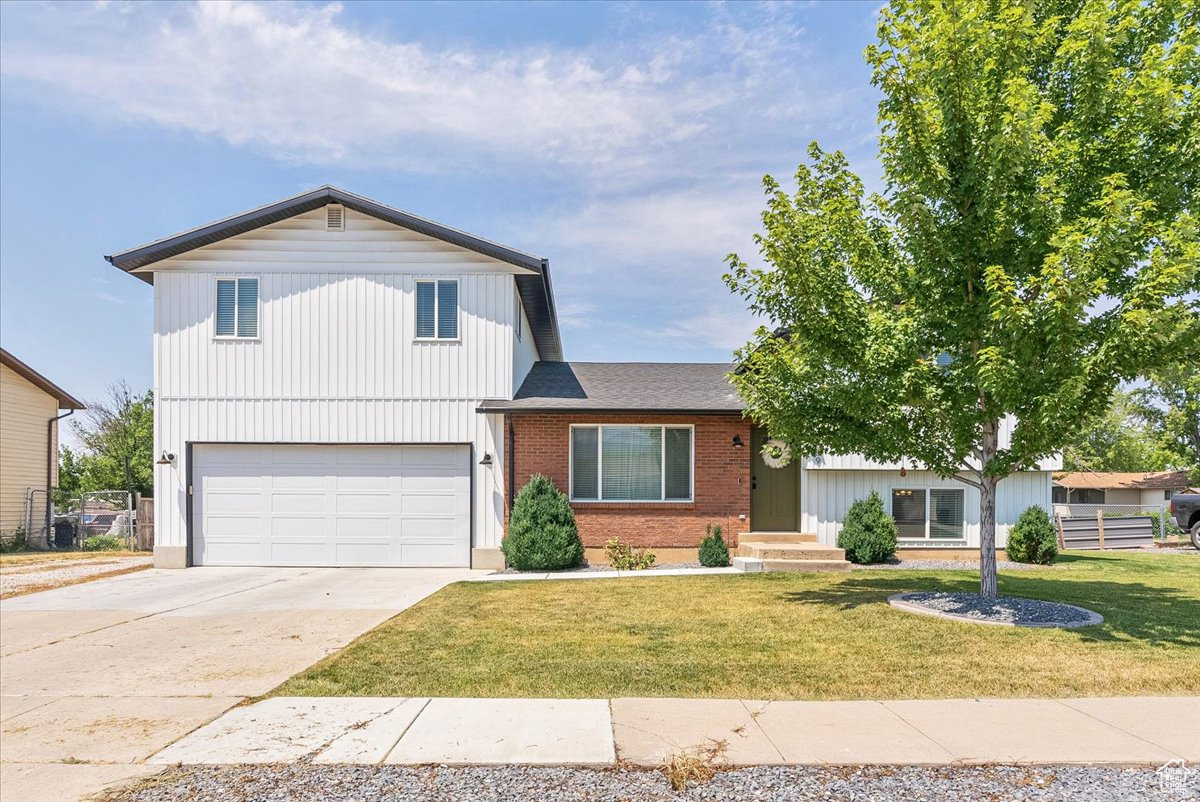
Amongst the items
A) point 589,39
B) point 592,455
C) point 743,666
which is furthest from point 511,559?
point 589,39

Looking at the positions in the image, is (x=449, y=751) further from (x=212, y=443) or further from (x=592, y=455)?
(x=212, y=443)

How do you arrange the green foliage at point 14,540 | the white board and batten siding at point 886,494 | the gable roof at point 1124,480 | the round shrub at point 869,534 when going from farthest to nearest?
the gable roof at point 1124,480, the green foliage at point 14,540, the white board and batten siding at point 886,494, the round shrub at point 869,534

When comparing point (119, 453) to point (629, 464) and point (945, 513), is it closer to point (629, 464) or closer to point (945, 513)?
point (629, 464)

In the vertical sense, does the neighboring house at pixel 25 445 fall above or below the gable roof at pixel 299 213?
below

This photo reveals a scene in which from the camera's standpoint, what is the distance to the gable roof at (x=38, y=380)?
67.6ft

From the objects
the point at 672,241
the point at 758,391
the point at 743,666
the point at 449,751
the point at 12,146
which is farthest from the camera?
the point at 672,241

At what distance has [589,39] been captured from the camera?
1261 centimetres

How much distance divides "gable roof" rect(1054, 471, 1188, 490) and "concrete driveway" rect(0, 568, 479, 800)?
40.3 m

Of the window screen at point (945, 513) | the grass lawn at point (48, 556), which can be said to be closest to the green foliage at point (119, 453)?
the grass lawn at point (48, 556)

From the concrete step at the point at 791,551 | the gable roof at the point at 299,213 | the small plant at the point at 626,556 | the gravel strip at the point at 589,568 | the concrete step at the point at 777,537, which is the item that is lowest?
the gravel strip at the point at 589,568

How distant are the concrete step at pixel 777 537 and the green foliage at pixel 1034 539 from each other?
4.17 m

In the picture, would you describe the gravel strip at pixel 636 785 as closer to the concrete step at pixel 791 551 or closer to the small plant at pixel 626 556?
the concrete step at pixel 791 551

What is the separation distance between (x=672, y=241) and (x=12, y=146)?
14.6 m

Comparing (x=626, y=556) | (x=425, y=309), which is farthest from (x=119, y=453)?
(x=626, y=556)
